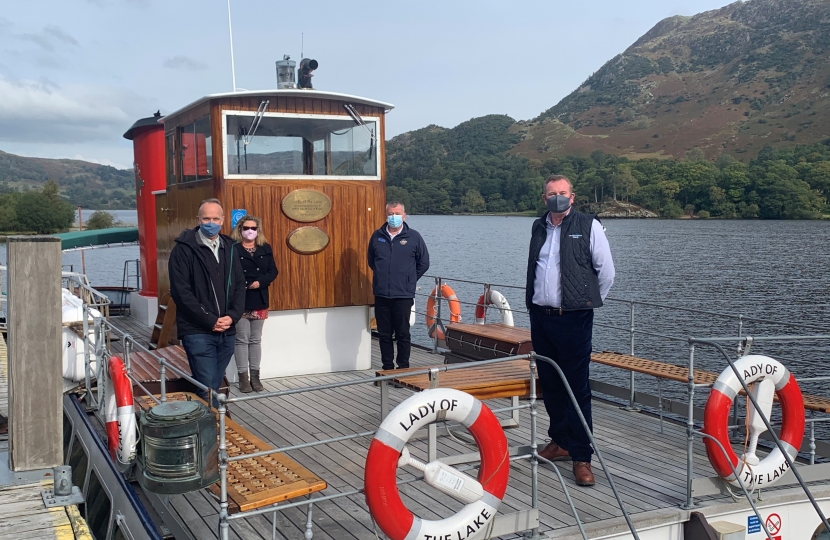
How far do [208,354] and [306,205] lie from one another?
2.91 metres

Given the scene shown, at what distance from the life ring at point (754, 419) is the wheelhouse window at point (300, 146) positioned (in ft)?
15.8

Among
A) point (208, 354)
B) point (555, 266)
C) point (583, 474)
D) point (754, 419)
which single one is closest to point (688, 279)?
point (754, 419)

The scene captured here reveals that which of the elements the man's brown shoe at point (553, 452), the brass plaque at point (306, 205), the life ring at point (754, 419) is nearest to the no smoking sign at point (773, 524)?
the life ring at point (754, 419)

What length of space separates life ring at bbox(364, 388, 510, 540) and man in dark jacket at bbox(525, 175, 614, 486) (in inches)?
42.0

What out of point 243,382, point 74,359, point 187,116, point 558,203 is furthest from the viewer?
point 187,116

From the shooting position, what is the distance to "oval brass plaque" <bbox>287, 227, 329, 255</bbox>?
314 inches

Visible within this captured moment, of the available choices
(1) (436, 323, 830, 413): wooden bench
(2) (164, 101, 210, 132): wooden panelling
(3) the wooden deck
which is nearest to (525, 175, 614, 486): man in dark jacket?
(3) the wooden deck

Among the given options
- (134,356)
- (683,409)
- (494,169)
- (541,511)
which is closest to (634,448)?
(683,409)

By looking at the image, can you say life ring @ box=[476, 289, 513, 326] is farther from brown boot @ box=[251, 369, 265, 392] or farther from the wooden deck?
brown boot @ box=[251, 369, 265, 392]

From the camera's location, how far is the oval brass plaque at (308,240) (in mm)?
7980

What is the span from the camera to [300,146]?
26.7ft

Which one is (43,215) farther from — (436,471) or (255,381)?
(436,471)

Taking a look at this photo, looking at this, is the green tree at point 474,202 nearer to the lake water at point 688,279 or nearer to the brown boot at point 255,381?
the lake water at point 688,279

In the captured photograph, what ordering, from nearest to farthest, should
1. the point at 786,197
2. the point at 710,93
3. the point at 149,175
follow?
the point at 149,175 < the point at 786,197 < the point at 710,93
